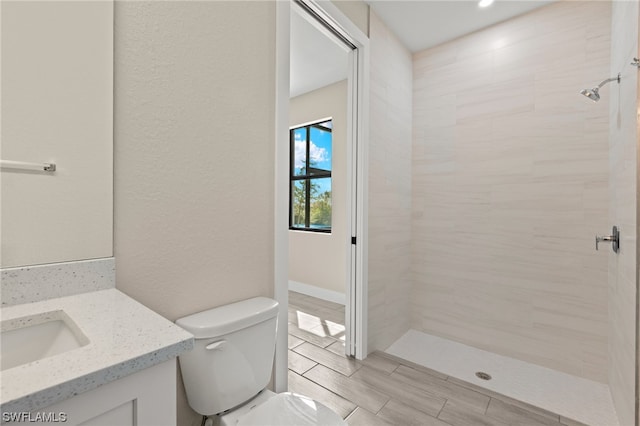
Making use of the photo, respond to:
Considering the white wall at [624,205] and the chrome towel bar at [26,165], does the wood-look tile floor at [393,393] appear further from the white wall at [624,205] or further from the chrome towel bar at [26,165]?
the chrome towel bar at [26,165]

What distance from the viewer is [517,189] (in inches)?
90.0

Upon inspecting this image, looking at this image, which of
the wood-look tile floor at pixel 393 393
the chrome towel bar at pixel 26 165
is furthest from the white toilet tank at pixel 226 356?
the wood-look tile floor at pixel 393 393

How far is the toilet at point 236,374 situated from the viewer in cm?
105

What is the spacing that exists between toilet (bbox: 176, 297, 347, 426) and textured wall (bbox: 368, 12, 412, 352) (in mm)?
1231

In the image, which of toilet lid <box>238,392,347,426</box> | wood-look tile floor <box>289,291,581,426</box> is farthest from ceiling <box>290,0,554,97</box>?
wood-look tile floor <box>289,291,581,426</box>

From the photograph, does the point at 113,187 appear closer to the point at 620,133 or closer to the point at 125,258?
the point at 125,258

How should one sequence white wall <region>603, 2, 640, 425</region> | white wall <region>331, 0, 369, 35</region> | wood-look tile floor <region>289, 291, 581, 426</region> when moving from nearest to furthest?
white wall <region>603, 2, 640, 425</region> < wood-look tile floor <region>289, 291, 581, 426</region> < white wall <region>331, 0, 369, 35</region>

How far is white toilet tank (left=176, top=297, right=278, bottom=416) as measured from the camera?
106 cm

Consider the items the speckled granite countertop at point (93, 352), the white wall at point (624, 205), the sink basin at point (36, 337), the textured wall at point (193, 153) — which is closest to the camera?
the speckled granite countertop at point (93, 352)

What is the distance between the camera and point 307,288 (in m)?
3.89

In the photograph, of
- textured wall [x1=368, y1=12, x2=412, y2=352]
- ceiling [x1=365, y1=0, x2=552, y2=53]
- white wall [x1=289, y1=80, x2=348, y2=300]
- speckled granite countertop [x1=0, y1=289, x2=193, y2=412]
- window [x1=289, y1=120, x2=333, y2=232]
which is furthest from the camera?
window [x1=289, y1=120, x2=333, y2=232]

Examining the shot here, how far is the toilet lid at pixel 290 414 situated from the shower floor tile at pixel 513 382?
0.99 meters

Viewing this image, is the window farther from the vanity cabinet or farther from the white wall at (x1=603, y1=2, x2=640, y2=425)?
the vanity cabinet

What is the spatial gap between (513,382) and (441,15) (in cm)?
264
